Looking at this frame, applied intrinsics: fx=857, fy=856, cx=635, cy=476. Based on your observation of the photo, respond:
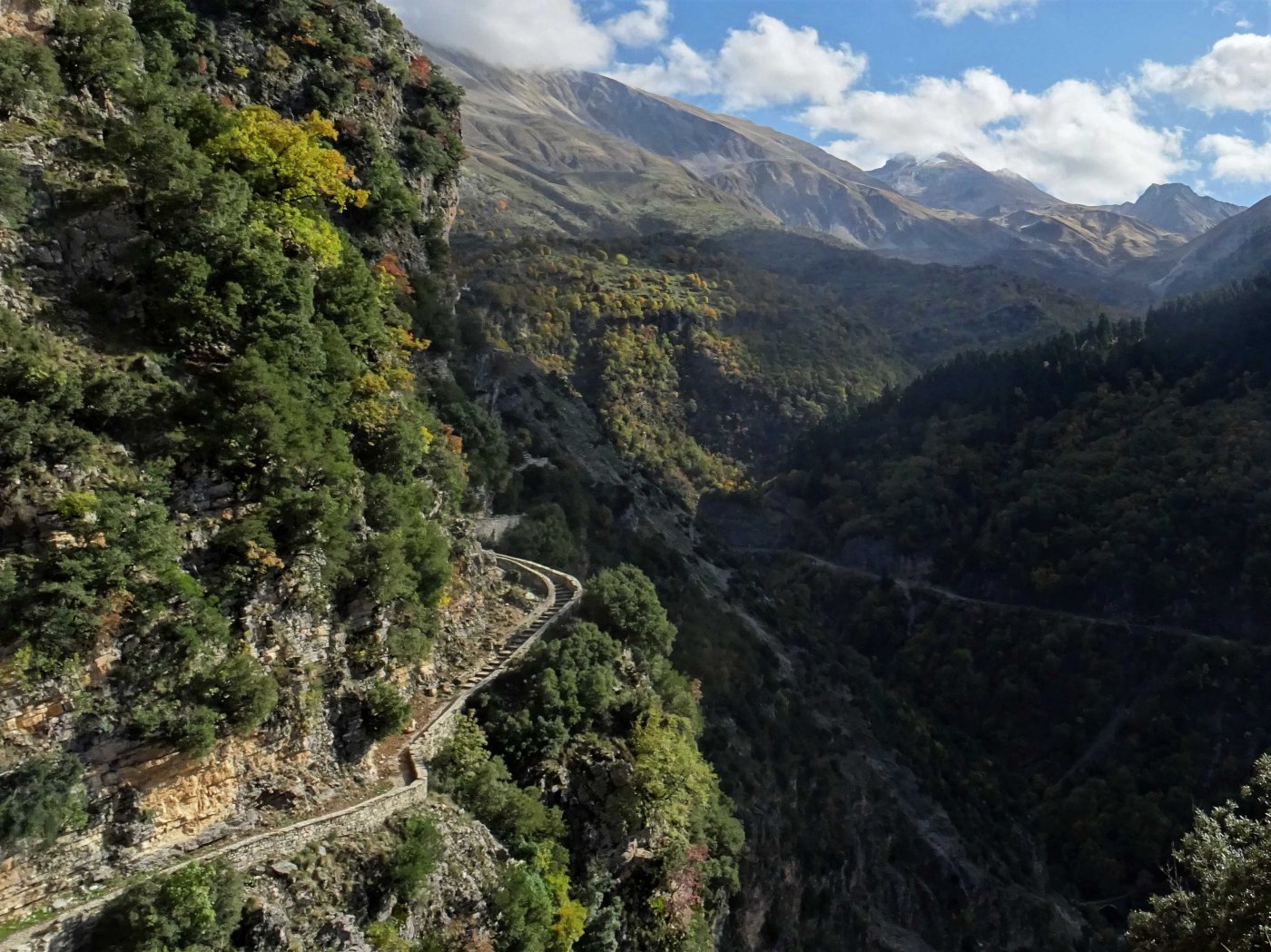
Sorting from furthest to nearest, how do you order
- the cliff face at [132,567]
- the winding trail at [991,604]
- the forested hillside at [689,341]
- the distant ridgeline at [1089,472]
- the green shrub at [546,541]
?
the forested hillside at [689,341] < the distant ridgeline at [1089,472] < the winding trail at [991,604] < the green shrub at [546,541] < the cliff face at [132,567]

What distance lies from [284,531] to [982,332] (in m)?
147

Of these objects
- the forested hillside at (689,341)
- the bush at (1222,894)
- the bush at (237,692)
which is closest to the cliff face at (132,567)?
the bush at (237,692)

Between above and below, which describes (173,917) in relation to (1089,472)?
below

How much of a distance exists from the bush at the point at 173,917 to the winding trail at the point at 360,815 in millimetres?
360

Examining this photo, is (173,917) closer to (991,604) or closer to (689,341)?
(991,604)

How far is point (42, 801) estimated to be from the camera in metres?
11.6

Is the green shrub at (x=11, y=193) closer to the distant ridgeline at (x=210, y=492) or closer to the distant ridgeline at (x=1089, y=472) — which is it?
the distant ridgeline at (x=210, y=492)

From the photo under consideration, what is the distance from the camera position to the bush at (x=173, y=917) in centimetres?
1163

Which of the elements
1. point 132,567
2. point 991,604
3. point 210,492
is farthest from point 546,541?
point 991,604

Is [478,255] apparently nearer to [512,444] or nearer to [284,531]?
Result: [512,444]

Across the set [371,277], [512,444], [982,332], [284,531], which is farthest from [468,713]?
[982,332]

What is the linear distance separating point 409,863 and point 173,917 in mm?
4395

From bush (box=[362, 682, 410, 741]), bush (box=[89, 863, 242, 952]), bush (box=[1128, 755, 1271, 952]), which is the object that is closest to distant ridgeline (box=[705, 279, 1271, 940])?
bush (box=[1128, 755, 1271, 952])

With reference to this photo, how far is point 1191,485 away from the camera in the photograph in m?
65.9
